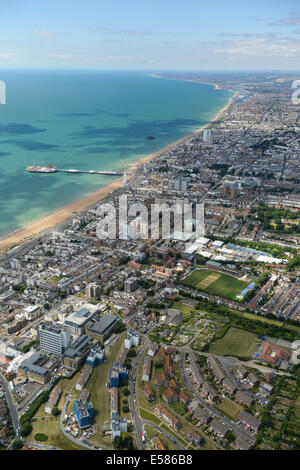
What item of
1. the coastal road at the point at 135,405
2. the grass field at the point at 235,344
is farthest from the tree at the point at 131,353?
the grass field at the point at 235,344

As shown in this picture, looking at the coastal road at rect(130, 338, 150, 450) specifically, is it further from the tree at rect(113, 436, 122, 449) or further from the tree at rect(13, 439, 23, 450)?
the tree at rect(13, 439, 23, 450)

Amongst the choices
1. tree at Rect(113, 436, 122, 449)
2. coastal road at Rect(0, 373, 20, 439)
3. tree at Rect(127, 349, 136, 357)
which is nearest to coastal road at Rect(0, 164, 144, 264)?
coastal road at Rect(0, 373, 20, 439)

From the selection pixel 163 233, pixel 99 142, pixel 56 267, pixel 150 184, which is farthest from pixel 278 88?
pixel 56 267

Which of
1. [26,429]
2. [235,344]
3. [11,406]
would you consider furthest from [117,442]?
[235,344]

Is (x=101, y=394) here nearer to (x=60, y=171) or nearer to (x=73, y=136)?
(x=60, y=171)

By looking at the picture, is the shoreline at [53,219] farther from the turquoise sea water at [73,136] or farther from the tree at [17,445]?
the tree at [17,445]

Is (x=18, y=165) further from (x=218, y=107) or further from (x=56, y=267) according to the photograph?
(x=218, y=107)
